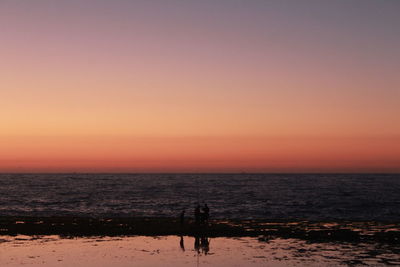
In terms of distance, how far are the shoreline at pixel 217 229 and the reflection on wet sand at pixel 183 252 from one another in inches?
80.7

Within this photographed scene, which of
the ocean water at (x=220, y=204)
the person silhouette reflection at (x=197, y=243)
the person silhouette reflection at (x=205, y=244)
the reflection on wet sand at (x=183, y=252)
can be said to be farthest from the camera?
the ocean water at (x=220, y=204)

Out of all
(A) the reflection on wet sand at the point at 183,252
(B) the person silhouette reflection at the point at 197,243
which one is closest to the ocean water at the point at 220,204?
(B) the person silhouette reflection at the point at 197,243

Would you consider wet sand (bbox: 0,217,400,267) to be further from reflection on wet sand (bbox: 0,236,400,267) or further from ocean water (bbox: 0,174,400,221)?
ocean water (bbox: 0,174,400,221)

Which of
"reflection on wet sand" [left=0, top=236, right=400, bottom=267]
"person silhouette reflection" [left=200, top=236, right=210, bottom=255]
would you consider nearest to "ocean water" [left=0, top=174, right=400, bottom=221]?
"person silhouette reflection" [left=200, top=236, right=210, bottom=255]

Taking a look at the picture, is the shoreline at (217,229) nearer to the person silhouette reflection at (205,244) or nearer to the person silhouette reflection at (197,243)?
the person silhouette reflection at (197,243)

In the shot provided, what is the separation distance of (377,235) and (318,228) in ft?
17.0

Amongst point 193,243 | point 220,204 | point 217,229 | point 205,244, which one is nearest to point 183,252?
point 205,244

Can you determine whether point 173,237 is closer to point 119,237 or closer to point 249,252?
point 119,237

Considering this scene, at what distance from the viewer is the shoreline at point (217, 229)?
33094mm

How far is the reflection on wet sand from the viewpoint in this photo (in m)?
23.4

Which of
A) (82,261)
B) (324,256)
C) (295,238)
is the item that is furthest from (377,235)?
(82,261)

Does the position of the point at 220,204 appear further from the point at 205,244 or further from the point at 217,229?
the point at 205,244

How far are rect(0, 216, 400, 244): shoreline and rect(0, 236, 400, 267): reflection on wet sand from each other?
2.05 m

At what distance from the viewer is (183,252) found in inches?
1029
